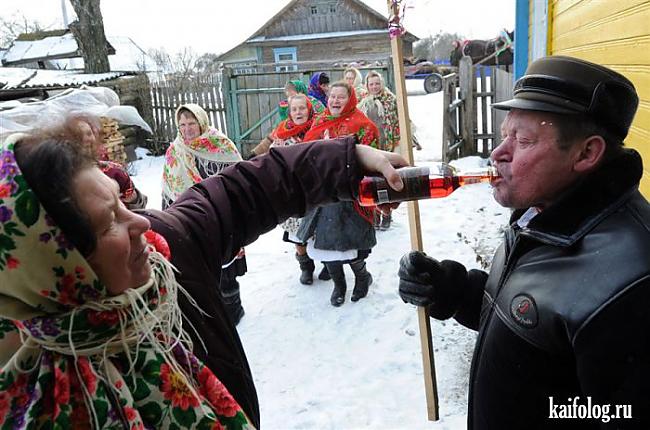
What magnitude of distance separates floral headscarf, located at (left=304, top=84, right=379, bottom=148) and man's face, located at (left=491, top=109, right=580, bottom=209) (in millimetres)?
3294

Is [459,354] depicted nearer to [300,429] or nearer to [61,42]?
[300,429]

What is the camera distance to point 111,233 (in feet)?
3.54

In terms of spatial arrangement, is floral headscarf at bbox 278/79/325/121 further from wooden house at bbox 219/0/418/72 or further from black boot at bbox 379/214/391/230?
wooden house at bbox 219/0/418/72

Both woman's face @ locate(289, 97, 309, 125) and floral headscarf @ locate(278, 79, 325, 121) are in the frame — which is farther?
floral headscarf @ locate(278, 79, 325, 121)

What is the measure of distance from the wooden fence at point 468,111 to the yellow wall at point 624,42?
533 cm

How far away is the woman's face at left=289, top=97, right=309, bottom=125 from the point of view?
521cm

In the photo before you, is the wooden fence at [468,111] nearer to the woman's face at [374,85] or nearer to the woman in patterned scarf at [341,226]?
the woman's face at [374,85]

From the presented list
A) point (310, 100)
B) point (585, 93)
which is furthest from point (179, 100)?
point (585, 93)

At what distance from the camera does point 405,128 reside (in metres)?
2.04

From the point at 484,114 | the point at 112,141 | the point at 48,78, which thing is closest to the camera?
the point at 112,141

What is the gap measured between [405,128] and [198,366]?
4.13 ft

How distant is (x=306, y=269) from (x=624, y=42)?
3.58 m

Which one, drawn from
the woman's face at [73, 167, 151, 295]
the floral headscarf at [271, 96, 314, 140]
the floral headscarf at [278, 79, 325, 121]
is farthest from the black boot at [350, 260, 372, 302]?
the woman's face at [73, 167, 151, 295]

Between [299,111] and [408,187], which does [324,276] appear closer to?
[299,111]
